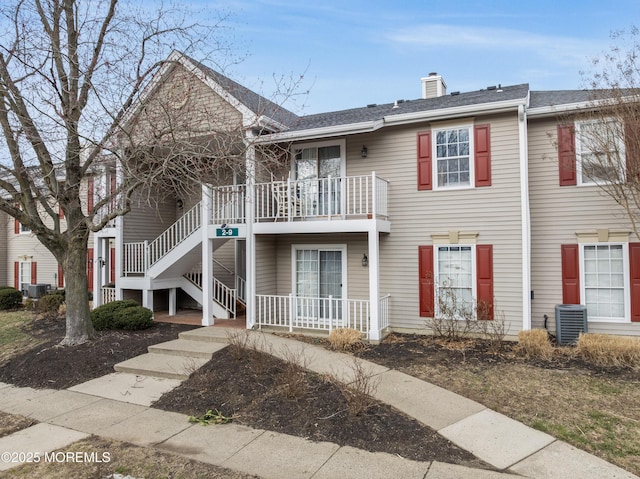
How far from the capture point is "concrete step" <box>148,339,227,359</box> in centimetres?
771

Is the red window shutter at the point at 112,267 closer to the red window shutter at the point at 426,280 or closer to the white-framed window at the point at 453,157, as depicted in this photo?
the red window shutter at the point at 426,280

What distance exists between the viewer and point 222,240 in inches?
435

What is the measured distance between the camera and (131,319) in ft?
31.9

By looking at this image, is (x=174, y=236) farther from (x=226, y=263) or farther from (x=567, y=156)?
(x=567, y=156)

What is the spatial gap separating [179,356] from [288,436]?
394cm

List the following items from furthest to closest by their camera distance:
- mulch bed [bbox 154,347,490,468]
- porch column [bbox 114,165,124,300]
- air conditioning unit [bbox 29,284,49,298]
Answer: air conditioning unit [bbox 29,284,49,298] → porch column [bbox 114,165,124,300] → mulch bed [bbox 154,347,490,468]

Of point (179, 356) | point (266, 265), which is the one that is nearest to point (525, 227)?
point (266, 265)

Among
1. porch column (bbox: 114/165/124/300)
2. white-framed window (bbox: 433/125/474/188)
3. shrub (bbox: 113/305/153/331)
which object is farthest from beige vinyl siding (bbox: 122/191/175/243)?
white-framed window (bbox: 433/125/474/188)

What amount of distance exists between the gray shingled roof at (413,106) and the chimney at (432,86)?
0.89m

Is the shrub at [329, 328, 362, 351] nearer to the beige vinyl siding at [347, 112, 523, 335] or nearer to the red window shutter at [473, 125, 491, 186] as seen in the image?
the beige vinyl siding at [347, 112, 523, 335]

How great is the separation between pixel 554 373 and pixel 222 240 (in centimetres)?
809

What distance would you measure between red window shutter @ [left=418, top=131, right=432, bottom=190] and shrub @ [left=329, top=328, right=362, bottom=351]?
13.1 feet

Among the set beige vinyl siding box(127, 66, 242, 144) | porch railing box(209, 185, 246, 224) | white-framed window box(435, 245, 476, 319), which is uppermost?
beige vinyl siding box(127, 66, 242, 144)

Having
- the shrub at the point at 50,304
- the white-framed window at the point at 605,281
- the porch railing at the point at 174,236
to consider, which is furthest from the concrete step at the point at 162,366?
the white-framed window at the point at 605,281
